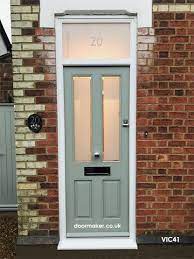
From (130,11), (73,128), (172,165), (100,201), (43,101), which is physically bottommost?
(100,201)

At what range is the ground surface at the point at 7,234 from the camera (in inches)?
192

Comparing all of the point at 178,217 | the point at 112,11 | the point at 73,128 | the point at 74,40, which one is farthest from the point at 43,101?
the point at 178,217

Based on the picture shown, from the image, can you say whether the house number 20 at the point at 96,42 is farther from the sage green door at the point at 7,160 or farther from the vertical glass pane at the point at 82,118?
the sage green door at the point at 7,160

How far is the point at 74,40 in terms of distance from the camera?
4.80 meters

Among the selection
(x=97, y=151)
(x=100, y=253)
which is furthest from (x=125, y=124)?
(x=100, y=253)

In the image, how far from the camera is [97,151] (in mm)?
4930

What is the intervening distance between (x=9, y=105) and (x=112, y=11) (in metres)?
2.42

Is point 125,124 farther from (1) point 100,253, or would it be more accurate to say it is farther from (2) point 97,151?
(1) point 100,253

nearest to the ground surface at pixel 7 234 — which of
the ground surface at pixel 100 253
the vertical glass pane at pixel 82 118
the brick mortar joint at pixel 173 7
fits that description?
the ground surface at pixel 100 253

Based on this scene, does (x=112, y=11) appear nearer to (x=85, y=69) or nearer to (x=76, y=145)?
(x=85, y=69)

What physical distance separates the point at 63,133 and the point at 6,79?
73.7 inches

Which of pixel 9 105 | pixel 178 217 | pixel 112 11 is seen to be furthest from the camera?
pixel 9 105

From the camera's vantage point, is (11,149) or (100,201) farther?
(11,149)

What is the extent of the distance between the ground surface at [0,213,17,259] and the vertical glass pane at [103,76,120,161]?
175 centimetres
